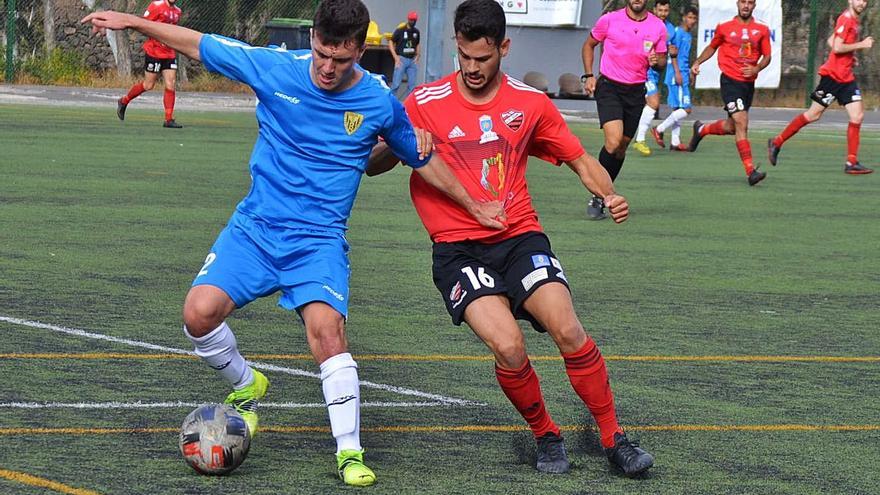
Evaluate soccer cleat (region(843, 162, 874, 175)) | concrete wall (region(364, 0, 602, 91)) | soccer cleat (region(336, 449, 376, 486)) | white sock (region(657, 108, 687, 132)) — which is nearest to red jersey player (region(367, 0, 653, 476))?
soccer cleat (region(336, 449, 376, 486))

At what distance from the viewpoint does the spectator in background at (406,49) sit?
33375 millimetres

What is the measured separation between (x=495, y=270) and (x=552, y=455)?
0.78 m

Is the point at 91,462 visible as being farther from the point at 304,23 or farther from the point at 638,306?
the point at 304,23

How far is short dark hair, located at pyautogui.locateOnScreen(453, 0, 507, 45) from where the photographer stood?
6.11 meters

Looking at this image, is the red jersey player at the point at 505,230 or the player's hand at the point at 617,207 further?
the player's hand at the point at 617,207

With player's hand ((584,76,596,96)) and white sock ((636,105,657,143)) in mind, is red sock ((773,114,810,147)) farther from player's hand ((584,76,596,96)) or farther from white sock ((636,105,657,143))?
player's hand ((584,76,596,96))

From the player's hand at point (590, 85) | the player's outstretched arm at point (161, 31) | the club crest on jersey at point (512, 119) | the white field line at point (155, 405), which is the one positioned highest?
the player's outstretched arm at point (161, 31)

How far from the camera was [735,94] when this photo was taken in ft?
62.0

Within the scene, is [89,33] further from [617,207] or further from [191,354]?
[617,207]

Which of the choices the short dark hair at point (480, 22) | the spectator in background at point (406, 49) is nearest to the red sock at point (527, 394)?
the short dark hair at point (480, 22)

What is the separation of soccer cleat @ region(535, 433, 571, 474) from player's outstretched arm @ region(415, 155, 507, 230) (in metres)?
0.85

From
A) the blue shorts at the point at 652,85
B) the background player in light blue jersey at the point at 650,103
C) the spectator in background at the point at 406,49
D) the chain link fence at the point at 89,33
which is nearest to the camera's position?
the background player in light blue jersey at the point at 650,103

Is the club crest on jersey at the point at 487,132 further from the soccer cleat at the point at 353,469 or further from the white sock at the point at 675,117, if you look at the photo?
the white sock at the point at 675,117

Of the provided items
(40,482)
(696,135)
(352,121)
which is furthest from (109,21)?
(696,135)
